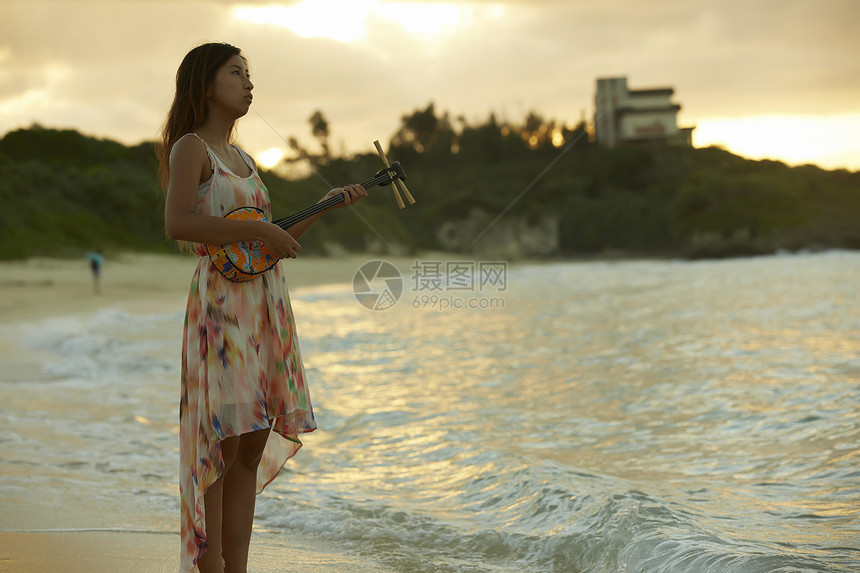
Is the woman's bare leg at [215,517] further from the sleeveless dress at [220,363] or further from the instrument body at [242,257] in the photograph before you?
the instrument body at [242,257]

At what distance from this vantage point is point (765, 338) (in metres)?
7.68

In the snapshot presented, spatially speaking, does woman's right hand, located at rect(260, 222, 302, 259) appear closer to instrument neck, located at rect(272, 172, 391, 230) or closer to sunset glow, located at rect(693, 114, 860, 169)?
instrument neck, located at rect(272, 172, 391, 230)

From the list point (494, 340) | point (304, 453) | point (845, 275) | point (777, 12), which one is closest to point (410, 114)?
point (777, 12)

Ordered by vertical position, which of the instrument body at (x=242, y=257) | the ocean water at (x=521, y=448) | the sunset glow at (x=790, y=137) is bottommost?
the ocean water at (x=521, y=448)

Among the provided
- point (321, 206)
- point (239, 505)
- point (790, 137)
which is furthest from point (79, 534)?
point (790, 137)

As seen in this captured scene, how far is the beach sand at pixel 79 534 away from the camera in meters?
2.13

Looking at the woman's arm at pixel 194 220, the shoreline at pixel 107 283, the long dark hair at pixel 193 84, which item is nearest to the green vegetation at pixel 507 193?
the shoreline at pixel 107 283

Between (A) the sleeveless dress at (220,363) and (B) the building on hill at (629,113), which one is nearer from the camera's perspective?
(A) the sleeveless dress at (220,363)

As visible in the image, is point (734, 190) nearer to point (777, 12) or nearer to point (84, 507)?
point (777, 12)

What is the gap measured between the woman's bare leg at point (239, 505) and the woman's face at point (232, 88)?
723 millimetres

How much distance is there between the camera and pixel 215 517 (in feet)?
5.41

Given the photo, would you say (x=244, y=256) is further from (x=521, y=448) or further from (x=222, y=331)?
(x=521, y=448)
